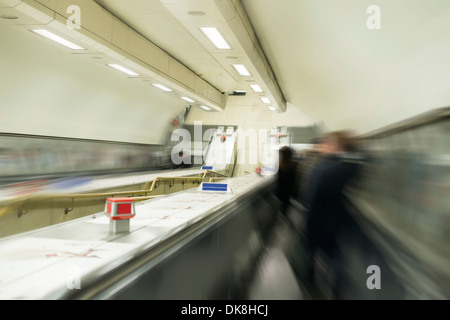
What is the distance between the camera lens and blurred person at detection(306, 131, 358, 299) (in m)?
2.98

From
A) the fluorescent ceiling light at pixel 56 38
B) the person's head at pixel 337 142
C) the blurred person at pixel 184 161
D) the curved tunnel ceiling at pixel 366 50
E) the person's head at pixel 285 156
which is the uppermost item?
the fluorescent ceiling light at pixel 56 38

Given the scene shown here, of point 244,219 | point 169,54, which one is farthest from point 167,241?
point 169,54

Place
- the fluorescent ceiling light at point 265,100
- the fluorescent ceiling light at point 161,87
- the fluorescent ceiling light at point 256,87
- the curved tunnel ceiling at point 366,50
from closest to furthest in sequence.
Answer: the curved tunnel ceiling at point 366,50
the fluorescent ceiling light at point 161,87
the fluorescent ceiling light at point 256,87
the fluorescent ceiling light at point 265,100

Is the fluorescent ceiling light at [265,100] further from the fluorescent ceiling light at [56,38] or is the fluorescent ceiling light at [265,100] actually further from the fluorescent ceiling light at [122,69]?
the fluorescent ceiling light at [56,38]

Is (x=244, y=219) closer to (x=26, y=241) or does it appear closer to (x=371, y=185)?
(x=371, y=185)

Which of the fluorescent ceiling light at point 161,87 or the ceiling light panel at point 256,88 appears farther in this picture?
the ceiling light panel at point 256,88

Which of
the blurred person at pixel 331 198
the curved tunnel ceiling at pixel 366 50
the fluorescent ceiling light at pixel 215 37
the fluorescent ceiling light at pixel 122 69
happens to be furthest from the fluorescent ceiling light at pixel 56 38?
the blurred person at pixel 331 198

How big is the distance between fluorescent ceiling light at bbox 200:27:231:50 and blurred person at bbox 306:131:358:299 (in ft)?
10.4

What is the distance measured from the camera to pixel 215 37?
5836 millimetres

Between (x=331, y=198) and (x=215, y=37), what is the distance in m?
4.04

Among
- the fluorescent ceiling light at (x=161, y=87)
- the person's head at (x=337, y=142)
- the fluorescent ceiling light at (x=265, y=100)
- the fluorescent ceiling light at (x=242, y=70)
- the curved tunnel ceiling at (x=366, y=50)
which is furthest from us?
the fluorescent ceiling light at (x=265, y=100)

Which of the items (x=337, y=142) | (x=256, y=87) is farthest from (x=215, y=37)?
(x=256, y=87)

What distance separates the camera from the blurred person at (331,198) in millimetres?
2984

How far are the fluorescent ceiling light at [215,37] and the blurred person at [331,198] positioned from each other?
3.16 metres
